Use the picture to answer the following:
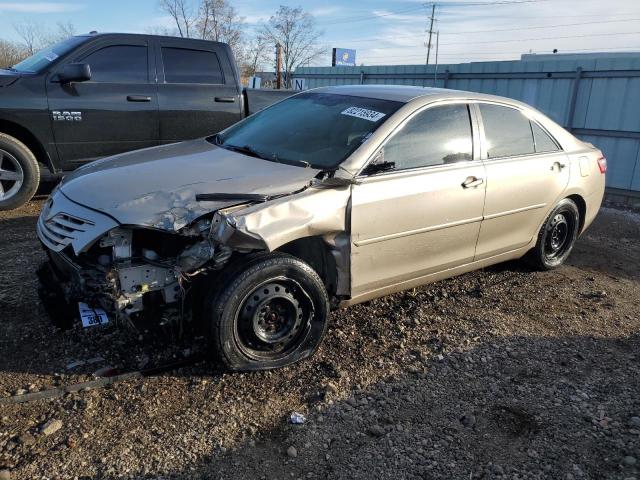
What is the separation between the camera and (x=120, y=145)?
255 inches

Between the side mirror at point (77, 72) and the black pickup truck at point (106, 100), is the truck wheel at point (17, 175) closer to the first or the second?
the black pickup truck at point (106, 100)

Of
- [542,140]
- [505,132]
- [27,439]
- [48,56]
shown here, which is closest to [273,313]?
[27,439]

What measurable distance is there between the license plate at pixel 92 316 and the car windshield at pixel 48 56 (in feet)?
13.9

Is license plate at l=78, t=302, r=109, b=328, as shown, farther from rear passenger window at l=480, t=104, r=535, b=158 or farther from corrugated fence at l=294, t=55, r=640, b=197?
corrugated fence at l=294, t=55, r=640, b=197

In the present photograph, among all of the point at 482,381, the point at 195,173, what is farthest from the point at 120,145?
the point at 482,381

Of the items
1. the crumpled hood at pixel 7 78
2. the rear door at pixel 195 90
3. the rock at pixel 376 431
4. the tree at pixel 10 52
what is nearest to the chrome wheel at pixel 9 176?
the crumpled hood at pixel 7 78

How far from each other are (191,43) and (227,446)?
579cm

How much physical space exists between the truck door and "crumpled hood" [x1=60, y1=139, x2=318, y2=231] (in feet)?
9.25

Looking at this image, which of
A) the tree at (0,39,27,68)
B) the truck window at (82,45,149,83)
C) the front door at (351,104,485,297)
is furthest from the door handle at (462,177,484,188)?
the tree at (0,39,27,68)

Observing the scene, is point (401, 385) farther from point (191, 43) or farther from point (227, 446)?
point (191, 43)

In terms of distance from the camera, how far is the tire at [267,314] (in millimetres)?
2930

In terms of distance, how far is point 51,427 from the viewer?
8.52ft

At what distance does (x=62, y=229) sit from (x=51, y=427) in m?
1.09

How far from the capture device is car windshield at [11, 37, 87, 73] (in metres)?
6.09
